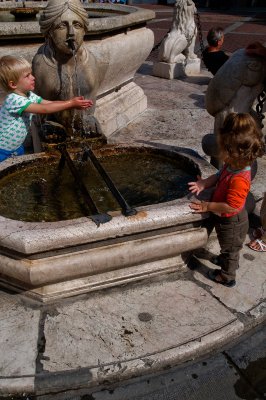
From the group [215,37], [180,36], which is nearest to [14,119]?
[215,37]

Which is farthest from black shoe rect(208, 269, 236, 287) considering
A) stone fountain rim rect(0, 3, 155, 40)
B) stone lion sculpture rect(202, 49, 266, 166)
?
stone fountain rim rect(0, 3, 155, 40)

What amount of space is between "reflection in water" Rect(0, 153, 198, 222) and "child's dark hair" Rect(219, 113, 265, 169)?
0.70 meters

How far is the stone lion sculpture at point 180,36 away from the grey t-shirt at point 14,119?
16.3 ft

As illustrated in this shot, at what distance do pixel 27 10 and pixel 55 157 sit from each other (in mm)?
3871

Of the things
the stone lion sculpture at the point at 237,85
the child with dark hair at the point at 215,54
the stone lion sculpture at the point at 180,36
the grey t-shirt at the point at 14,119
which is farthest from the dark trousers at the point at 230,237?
the stone lion sculpture at the point at 180,36

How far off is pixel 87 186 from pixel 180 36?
216 inches

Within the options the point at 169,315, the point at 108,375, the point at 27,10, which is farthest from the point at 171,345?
the point at 27,10

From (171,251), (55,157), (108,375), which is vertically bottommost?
(108,375)

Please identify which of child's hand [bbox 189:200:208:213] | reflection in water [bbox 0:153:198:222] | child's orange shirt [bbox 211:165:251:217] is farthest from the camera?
reflection in water [bbox 0:153:198:222]

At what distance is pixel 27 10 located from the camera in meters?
5.96

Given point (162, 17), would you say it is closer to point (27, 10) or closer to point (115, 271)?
point (27, 10)

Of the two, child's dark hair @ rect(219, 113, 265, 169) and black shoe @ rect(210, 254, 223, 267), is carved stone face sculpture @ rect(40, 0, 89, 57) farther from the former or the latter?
black shoe @ rect(210, 254, 223, 267)

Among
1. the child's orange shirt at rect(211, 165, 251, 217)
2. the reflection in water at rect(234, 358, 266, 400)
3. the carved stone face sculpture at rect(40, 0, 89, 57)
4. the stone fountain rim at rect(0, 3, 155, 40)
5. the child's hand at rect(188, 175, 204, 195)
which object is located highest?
the carved stone face sculpture at rect(40, 0, 89, 57)

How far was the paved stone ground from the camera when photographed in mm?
1967
